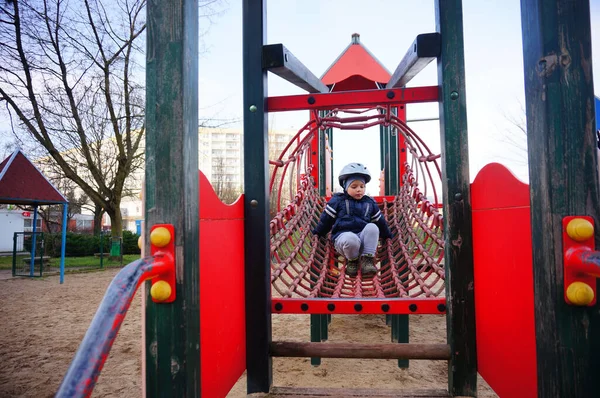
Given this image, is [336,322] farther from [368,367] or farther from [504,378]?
[504,378]

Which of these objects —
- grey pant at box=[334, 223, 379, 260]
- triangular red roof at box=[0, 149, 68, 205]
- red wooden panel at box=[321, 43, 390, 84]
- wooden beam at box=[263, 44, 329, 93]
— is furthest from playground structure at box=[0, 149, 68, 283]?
wooden beam at box=[263, 44, 329, 93]

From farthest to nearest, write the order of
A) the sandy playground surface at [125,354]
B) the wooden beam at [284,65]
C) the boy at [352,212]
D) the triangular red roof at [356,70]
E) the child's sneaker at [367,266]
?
the triangular red roof at [356,70], the boy at [352,212], the sandy playground surface at [125,354], the child's sneaker at [367,266], the wooden beam at [284,65]

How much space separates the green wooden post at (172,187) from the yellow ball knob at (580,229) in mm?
837

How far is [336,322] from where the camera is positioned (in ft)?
13.4

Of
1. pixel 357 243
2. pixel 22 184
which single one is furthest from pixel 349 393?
pixel 22 184

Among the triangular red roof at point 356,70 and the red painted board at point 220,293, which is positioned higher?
the triangular red roof at point 356,70

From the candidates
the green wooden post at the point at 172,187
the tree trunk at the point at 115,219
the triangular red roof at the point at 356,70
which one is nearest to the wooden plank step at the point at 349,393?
the green wooden post at the point at 172,187

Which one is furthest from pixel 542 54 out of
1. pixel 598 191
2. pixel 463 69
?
pixel 463 69

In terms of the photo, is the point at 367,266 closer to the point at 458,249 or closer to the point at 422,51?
the point at 458,249

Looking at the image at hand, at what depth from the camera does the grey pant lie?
7.43 ft

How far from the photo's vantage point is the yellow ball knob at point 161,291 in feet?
3.02

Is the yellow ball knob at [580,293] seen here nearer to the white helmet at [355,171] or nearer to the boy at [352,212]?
the boy at [352,212]

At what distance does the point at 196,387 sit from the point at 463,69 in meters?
1.32

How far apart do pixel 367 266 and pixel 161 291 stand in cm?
149
